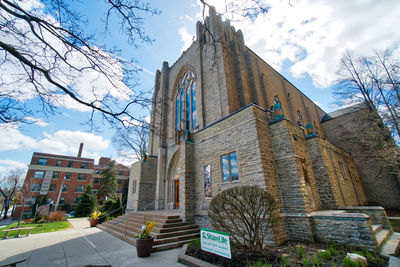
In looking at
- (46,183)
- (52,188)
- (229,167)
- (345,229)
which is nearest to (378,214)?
(345,229)

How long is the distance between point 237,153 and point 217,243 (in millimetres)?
4811

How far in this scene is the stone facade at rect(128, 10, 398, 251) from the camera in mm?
7191

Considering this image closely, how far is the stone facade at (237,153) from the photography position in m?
7.19

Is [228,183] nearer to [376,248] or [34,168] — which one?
[376,248]

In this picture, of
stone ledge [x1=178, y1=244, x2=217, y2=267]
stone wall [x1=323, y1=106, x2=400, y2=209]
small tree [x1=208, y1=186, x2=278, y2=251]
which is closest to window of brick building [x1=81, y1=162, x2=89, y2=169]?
stone ledge [x1=178, y1=244, x2=217, y2=267]

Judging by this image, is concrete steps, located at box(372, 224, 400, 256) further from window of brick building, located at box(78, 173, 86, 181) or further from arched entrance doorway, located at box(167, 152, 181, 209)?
window of brick building, located at box(78, 173, 86, 181)

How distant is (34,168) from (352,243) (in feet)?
161

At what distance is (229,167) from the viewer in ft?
29.1

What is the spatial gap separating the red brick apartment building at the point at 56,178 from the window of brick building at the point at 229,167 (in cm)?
3686

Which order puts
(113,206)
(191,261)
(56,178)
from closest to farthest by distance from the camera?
1. (191,261)
2. (113,206)
3. (56,178)

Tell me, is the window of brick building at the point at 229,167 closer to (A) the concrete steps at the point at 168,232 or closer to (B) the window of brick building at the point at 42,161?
(A) the concrete steps at the point at 168,232

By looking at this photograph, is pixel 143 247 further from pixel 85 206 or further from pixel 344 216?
pixel 85 206

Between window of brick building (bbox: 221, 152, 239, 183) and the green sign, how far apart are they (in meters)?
4.15

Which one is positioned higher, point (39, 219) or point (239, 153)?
point (239, 153)
